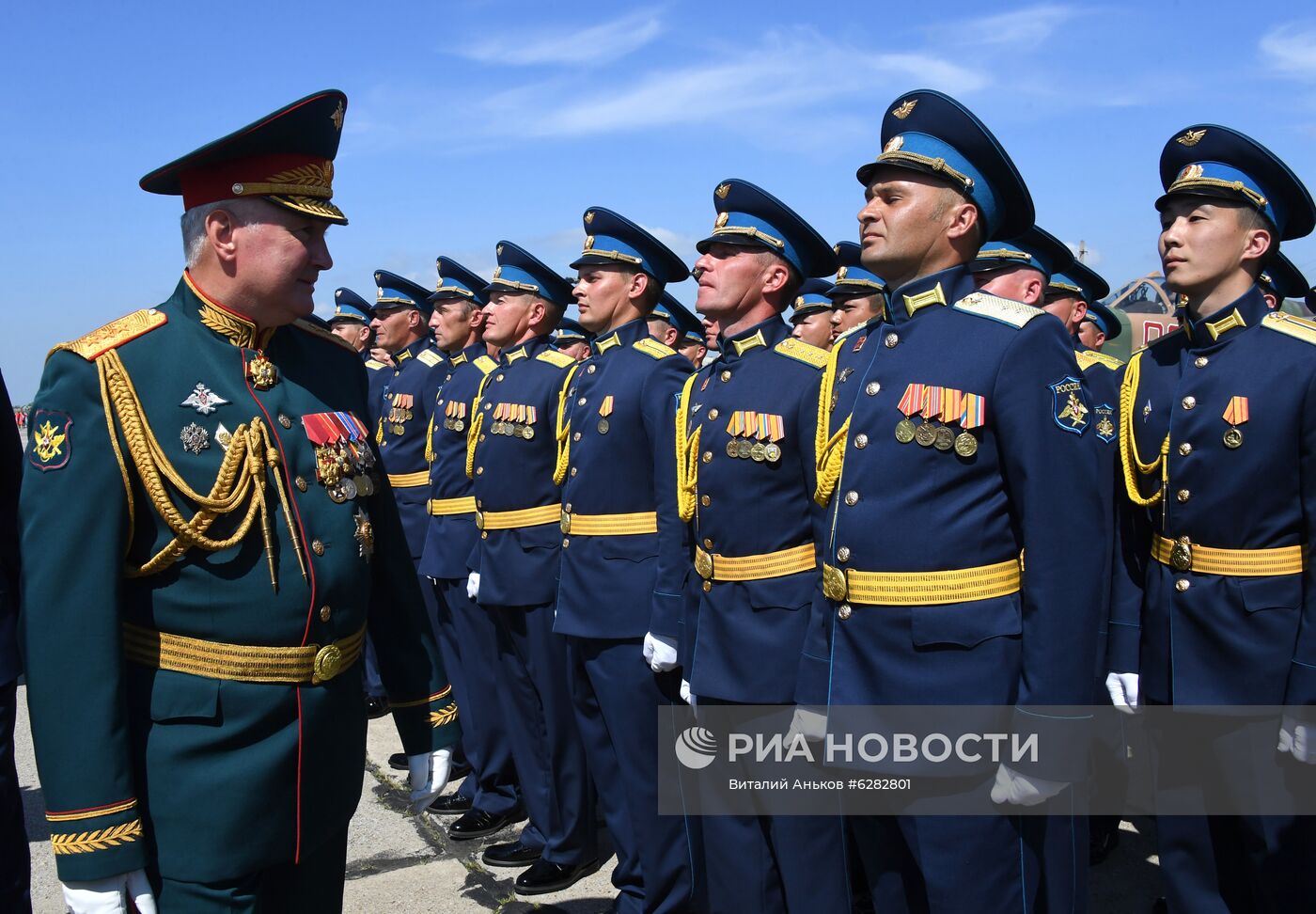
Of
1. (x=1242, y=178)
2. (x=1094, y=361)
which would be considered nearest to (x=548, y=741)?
(x=1094, y=361)

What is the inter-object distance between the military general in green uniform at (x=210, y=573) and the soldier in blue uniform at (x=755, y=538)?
4.70ft

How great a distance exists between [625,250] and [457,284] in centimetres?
288

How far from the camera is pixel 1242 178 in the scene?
12.5 feet

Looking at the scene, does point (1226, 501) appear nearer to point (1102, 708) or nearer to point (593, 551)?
point (1102, 708)

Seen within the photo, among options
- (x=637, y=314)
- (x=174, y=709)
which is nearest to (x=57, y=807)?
(x=174, y=709)

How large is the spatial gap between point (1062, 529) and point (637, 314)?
9.14 ft

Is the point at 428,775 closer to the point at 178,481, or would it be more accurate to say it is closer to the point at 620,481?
the point at 178,481

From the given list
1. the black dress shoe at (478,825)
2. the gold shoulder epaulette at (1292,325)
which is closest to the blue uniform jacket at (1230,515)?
the gold shoulder epaulette at (1292,325)

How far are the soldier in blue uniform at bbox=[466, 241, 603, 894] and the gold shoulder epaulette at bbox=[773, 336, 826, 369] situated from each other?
1403 mm

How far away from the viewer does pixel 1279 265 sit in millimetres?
4863

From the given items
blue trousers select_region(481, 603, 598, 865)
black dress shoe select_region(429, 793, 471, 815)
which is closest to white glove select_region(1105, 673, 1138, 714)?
blue trousers select_region(481, 603, 598, 865)

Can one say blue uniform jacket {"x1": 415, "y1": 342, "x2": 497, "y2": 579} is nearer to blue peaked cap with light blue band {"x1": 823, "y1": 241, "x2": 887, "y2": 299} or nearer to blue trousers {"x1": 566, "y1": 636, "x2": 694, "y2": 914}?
blue trousers {"x1": 566, "y1": 636, "x2": 694, "y2": 914}

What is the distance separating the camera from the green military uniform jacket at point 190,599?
218cm

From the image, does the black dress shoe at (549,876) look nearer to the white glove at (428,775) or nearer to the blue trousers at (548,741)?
the blue trousers at (548,741)
